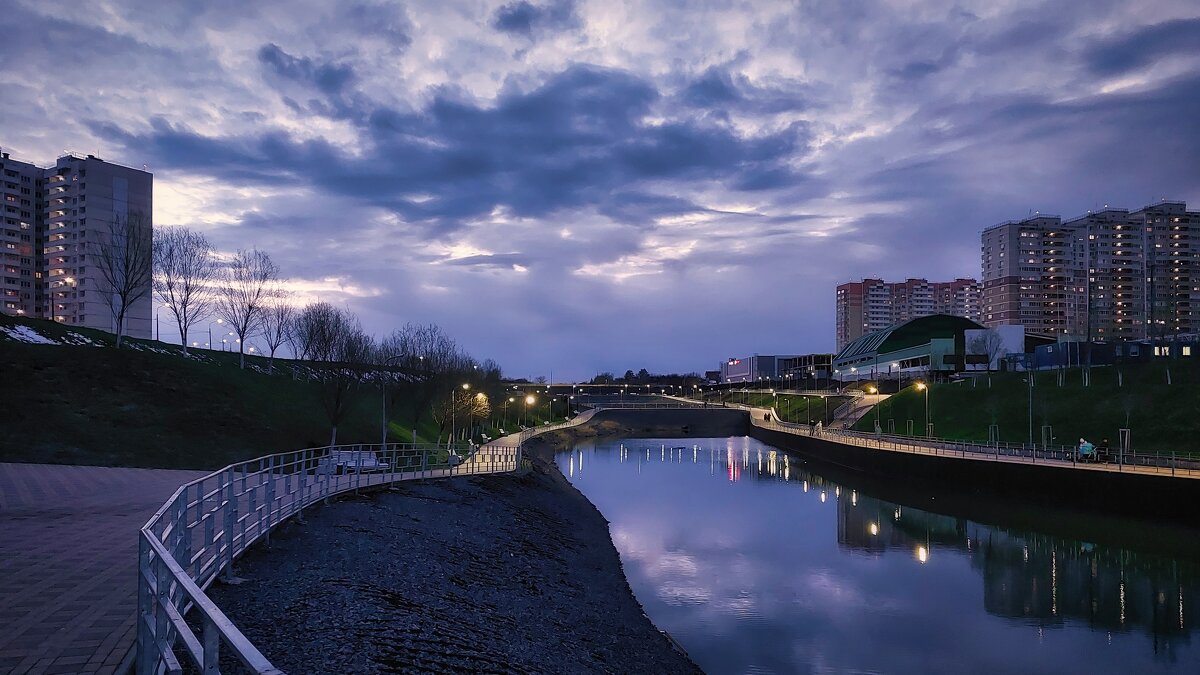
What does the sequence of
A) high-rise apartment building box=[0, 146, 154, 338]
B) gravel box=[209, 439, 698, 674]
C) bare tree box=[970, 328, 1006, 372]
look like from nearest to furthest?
1. gravel box=[209, 439, 698, 674]
2. bare tree box=[970, 328, 1006, 372]
3. high-rise apartment building box=[0, 146, 154, 338]

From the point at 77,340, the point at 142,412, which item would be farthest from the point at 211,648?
the point at 77,340

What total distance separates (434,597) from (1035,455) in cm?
4110

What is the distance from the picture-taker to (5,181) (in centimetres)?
11919

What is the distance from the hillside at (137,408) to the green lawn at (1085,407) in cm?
4820

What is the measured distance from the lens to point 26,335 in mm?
52594

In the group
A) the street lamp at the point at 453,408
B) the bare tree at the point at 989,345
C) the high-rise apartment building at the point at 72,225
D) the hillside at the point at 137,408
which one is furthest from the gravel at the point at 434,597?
the high-rise apartment building at the point at 72,225

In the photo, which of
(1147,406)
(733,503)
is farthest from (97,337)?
(1147,406)

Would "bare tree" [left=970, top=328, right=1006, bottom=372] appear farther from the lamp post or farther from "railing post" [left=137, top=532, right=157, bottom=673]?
"railing post" [left=137, top=532, right=157, bottom=673]

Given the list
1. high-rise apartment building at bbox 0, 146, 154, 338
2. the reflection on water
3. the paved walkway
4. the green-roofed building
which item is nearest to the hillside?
the paved walkway

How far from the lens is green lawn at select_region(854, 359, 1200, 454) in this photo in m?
52.7

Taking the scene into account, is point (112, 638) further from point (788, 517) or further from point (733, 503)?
point (733, 503)

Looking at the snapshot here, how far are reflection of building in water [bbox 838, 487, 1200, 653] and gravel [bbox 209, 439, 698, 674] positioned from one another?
44.8 feet

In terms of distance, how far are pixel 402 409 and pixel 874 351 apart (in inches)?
4583

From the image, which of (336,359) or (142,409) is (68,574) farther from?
Result: (336,359)
